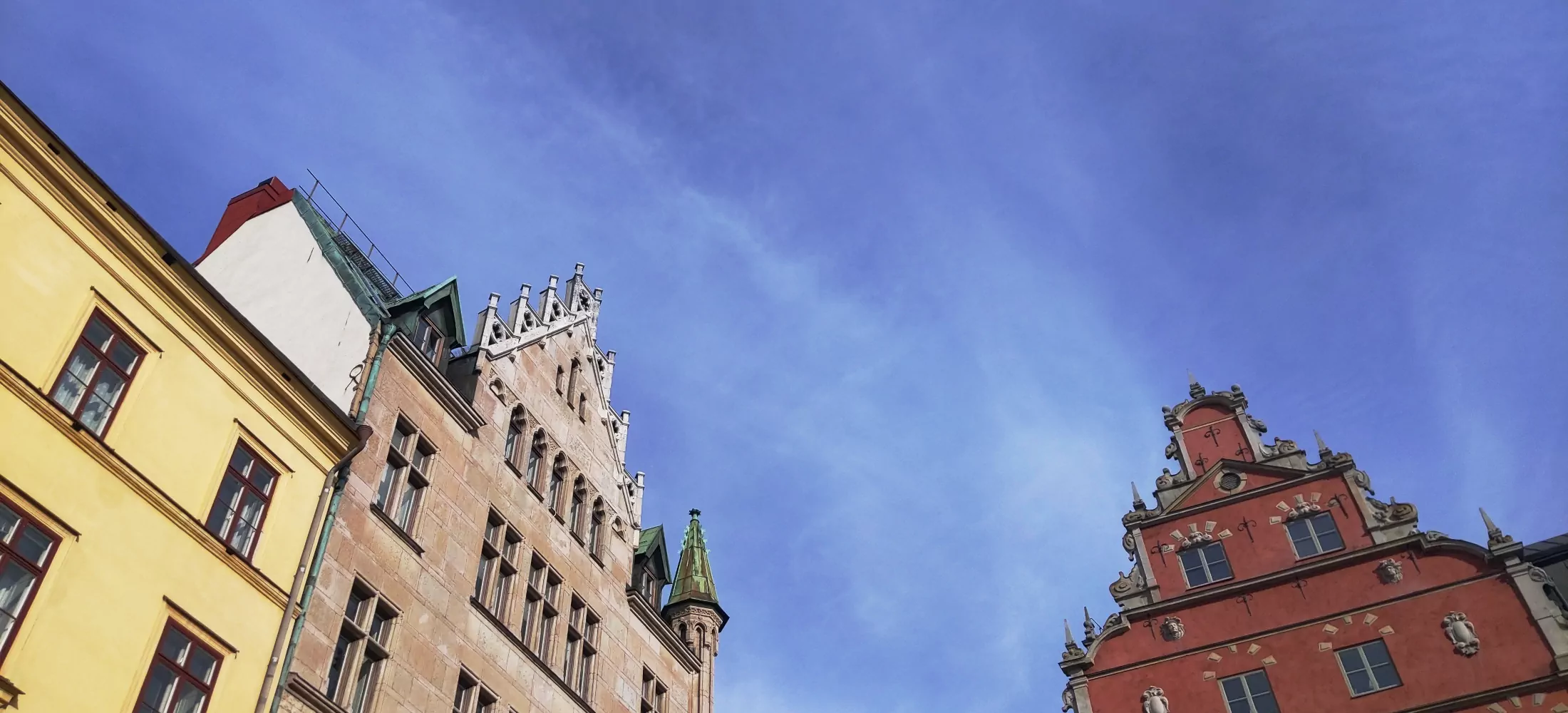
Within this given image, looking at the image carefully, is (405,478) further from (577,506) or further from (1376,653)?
(1376,653)

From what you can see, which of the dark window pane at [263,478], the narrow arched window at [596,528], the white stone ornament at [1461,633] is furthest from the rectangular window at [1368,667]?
the dark window pane at [263,478]

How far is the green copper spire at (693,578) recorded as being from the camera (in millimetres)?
38719

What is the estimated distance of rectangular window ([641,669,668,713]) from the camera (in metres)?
33.7

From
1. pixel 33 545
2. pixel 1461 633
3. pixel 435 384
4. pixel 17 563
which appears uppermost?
pixel 435 384

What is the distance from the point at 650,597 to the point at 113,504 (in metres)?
19.4

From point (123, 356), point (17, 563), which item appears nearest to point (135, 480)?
point (123, 356)

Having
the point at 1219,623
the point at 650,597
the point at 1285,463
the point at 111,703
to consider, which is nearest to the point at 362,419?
the point at 111,703

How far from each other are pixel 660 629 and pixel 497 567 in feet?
25.9

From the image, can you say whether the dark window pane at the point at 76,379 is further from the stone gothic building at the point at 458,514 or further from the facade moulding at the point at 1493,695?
the facade moulding at the point at 1493,695

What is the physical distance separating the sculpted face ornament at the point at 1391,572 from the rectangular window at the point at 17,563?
31.2m

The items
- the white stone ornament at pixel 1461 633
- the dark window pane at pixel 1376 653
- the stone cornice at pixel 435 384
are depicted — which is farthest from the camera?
the dark window pane at pixel 1376 653

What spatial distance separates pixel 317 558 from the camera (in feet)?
75.1

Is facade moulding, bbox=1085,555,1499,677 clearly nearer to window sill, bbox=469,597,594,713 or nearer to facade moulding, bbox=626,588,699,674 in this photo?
facade moulding, bbox=626,588,699,674

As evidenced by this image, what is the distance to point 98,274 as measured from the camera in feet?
65.7
